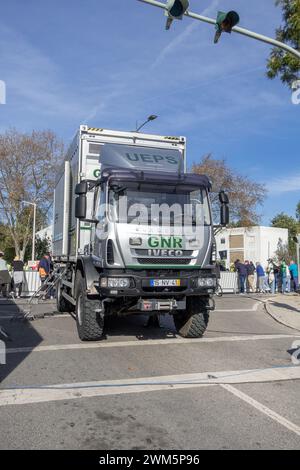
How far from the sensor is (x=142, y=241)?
7.27m

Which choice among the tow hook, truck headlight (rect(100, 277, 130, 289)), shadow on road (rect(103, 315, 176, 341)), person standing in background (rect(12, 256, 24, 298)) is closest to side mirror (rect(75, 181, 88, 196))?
truck headlight (rect(100, 277, 130, 289))

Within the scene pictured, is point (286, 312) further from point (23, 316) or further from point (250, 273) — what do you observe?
point (250, 273)

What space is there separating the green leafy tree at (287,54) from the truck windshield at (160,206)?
21.7 feet

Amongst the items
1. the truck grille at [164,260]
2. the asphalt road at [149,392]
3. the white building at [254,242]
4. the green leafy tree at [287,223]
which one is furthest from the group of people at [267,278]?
the green leafy tree at [287,223]

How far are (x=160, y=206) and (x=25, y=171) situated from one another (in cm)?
3014

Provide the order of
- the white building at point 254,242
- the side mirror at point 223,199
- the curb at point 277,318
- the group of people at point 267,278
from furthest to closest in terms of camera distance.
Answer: the white building at point 254,242, the group of people at point 267,278, the curb at point 277,318, the side mirror at point 223,199

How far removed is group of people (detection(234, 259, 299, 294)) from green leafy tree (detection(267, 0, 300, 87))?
389 inches

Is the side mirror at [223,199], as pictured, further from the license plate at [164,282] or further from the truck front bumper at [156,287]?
the license plate at [164,282]

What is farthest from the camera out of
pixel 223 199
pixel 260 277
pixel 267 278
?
pixel 267 278

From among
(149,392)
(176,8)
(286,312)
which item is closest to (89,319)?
(149,392)

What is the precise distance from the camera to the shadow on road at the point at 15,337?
631 cm

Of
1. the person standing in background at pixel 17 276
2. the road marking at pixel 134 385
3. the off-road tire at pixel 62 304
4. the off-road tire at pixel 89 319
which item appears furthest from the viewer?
the person standing in background at pixel 17 276

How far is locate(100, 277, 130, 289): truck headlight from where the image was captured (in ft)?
23.3
